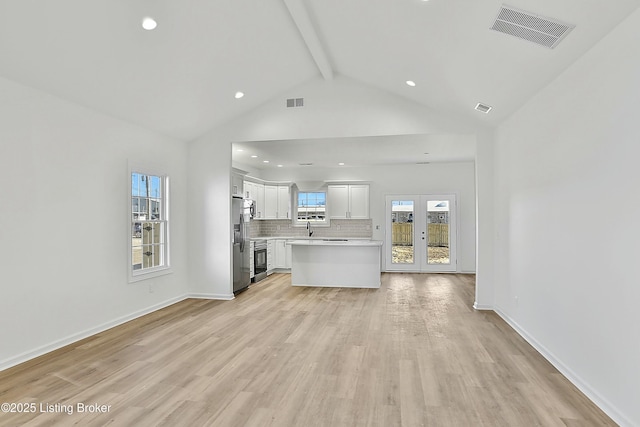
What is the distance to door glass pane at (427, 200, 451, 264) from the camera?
9594 mm

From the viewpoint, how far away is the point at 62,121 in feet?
13.5

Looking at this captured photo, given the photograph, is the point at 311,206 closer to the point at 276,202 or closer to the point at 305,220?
the point at 305,220

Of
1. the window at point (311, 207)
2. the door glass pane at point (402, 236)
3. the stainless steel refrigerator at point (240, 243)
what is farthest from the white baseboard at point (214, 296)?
the door glass pane at point (402, 236)

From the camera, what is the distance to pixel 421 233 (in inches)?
381

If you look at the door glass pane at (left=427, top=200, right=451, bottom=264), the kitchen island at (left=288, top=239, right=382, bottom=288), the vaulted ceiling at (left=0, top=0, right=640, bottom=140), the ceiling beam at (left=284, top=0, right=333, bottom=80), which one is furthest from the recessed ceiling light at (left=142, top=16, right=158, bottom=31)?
the door glass pane at (left=427, top=200, right=451, bottom=264)

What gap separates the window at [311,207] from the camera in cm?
985

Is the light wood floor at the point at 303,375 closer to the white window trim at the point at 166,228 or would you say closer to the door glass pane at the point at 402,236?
the white window trim at the point at 166,228

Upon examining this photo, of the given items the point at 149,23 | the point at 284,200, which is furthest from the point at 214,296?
the point at 149,23

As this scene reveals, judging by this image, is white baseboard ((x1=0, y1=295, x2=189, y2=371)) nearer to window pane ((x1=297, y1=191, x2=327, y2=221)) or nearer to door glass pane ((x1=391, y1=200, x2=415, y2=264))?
window pane ((x1=297, y1=191, x2=327, y2=221))

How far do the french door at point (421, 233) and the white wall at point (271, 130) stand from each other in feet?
13.6

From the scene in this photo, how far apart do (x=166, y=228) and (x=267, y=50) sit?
3.16 m

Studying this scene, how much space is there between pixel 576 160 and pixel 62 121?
5071 mm

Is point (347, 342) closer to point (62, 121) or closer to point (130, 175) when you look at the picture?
point (130, 175)

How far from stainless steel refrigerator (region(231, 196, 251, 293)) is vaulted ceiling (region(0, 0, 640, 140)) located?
1790 millimetres
